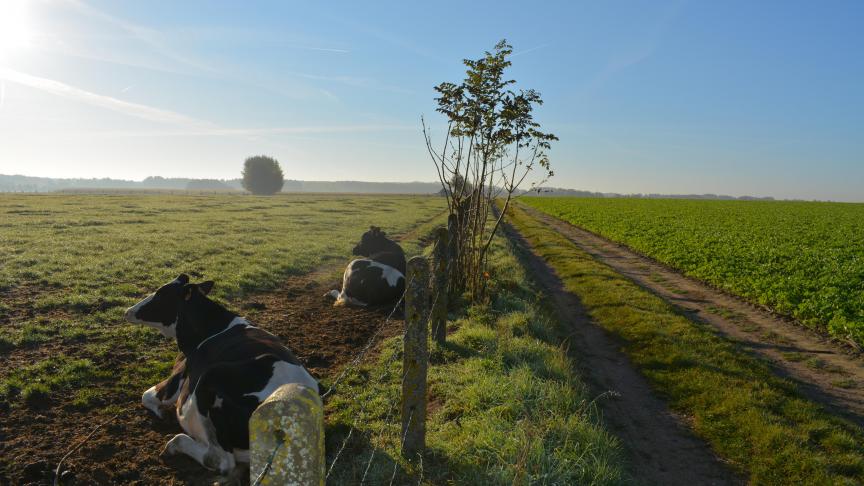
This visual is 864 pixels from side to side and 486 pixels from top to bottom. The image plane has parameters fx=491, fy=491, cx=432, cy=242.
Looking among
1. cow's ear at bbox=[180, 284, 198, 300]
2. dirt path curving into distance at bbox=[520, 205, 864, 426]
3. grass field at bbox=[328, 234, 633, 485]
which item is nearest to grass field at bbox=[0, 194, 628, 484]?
grass field at bbox=[328, 234, 633, 485]

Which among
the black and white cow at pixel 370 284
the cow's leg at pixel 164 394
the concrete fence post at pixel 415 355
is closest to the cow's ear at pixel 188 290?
the cow's leg at pixel 164 394

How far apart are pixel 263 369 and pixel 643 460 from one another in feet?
15.3

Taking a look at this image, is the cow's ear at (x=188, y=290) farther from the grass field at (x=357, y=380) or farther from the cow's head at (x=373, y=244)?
the cow's head at (x=373, y=244)

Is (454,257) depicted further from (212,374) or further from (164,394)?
(212,374)

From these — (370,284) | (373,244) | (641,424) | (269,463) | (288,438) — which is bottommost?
(641,424)

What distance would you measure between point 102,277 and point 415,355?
12.2 metres

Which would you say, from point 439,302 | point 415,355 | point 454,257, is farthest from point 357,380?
point 454,257

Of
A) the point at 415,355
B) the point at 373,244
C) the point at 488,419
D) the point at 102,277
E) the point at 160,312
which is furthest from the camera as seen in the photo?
the point at 373,244

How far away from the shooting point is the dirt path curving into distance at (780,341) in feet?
27.3

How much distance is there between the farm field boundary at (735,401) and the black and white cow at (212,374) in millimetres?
5557

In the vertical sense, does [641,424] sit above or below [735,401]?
below

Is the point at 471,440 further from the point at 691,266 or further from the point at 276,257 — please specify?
the point at 691,266

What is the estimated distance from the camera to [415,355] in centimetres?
482

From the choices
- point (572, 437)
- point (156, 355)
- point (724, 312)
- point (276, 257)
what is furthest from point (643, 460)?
point (276, 257)
